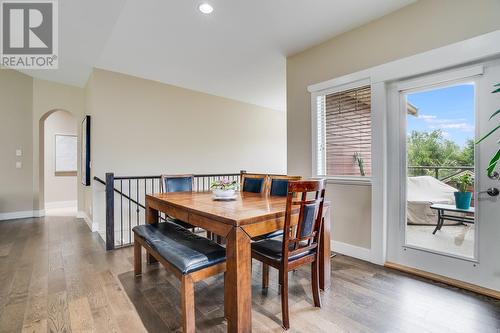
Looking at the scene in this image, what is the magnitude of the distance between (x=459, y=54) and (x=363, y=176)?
1.41 metres

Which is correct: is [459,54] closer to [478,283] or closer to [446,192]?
[446,192]

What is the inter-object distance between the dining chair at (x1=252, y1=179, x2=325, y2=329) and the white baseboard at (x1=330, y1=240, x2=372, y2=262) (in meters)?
1.19

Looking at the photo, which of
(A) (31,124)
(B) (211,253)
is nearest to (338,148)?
(B) (211,253)

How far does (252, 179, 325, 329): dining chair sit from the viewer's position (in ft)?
5.51

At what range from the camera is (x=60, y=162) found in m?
6.34

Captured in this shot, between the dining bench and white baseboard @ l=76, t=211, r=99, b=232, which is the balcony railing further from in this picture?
white baseboard @ l=76, t=211, r=99, b=232

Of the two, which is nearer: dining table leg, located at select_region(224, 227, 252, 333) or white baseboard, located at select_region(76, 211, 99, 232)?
dining table leg, located at select_region(224, 227, 252, 333)

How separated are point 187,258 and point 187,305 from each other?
0.28m

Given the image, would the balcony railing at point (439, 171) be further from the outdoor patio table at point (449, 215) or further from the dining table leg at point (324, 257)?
the dining table leg at point (324, 257)

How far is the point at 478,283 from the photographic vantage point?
2.13 meters

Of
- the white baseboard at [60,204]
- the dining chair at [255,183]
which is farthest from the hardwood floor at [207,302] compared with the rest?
the white baseboard at [60,204]

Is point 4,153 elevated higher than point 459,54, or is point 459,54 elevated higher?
point 459,54

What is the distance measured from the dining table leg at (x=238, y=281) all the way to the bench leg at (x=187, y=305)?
0.76 ft

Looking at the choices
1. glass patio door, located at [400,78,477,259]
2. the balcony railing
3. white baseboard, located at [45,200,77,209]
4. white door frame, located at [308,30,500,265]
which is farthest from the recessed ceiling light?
white baseboard, located at [45,200,77,209]
